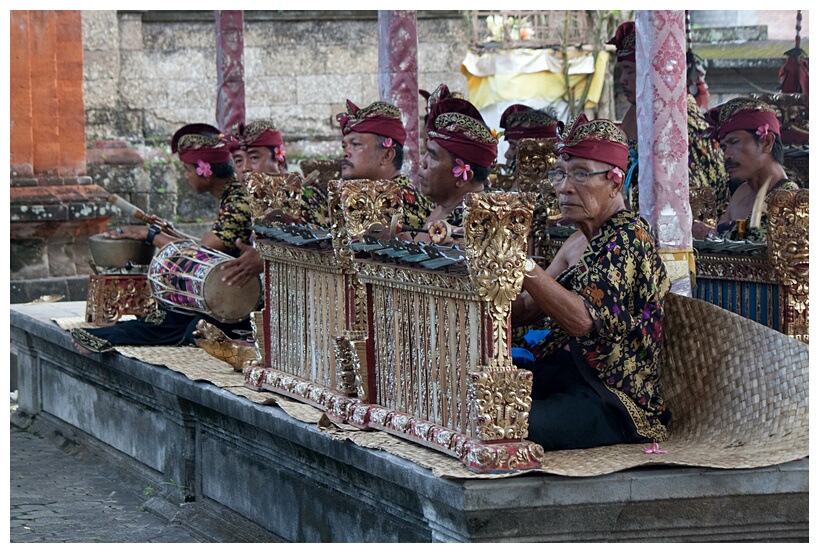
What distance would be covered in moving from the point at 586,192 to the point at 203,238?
11.3 feet

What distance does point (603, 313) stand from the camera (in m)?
4.66

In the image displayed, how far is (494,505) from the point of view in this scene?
165 inches

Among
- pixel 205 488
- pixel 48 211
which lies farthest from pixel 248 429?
pixel 48 211

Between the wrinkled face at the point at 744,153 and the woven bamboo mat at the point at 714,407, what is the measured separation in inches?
72.5

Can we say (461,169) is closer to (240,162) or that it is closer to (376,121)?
(376,121)

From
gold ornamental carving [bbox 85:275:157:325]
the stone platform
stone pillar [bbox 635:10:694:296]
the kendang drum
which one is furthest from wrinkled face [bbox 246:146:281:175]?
stone pillar [bbox 635:10:694:296]

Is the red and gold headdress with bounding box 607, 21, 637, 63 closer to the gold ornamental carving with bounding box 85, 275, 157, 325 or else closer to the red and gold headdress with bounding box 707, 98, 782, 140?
the red and gold headdress with bounding box 707, 98, 782, 140

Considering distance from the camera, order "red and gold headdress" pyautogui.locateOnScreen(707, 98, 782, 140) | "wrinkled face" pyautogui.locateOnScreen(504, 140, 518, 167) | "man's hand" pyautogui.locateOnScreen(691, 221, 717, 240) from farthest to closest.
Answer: "wrinkled face" pyautogui.locateOnScreen(504, 140, 518, 167), "red and gold headdress" pyautogui.locateOnScreen(707, 98, 782, 140), "man's hand" pyautogui.locateOnScreen(691, 221, 717, 240)

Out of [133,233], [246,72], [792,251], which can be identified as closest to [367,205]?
[792,251]

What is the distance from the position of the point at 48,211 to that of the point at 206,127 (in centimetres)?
322

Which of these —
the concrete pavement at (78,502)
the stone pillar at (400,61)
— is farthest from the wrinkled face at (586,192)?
the stone pillar at (400,61)

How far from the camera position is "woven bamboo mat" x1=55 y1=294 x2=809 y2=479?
4.51m

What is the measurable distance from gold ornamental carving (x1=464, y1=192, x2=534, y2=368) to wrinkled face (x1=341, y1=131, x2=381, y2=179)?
228 cm
